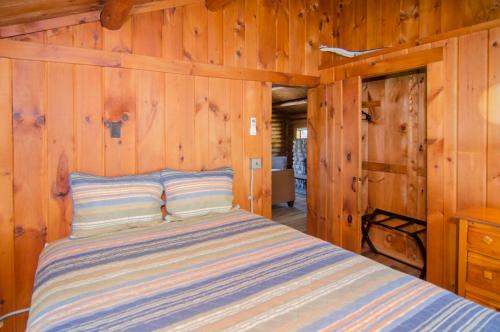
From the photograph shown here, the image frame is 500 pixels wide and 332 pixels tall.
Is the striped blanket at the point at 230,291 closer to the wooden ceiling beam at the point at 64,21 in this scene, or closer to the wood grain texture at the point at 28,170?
the wood grain texture at the point at 28,170

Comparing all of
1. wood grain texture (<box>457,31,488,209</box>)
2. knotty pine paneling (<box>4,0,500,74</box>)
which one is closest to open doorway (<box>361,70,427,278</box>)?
knotty pine paneling (<box>4,0,500,74</box>)

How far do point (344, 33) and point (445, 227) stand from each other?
7.09 ft

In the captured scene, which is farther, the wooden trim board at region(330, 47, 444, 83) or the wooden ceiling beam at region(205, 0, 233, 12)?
the wooden ceiling beam at region(205, 0, 233, 12)

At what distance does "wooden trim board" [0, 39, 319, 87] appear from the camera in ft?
5.92

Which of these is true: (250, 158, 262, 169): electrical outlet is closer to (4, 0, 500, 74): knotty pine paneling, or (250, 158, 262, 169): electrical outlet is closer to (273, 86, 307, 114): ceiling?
(4, 0, 500, 74): knotty pine paneling

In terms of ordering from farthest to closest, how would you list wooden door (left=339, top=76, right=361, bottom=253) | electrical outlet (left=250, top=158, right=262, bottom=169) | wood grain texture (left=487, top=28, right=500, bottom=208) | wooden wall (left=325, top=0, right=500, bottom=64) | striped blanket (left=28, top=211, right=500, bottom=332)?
wooden door (left=339, top=76, right=361, bottom=253), electrical outlet (left=250, top=158, right=262, bottom=169), wooden wall (left=325, top=0, right=500, bottom=64), wood grain texture (left=487, top=28, right=500, bottom=208), striped blanket (left=28, top=211, right=500, bottom=332)

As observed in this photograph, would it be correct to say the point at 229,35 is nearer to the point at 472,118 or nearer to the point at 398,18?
the point at 398,18

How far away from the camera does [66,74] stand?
1.94 m

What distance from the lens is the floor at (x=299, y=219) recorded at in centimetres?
295

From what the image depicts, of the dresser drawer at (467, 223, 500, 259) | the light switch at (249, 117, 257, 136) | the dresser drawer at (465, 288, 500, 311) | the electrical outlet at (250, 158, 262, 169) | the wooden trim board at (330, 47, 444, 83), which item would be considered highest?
the wooden trim board at (330, 47, 444, 83)

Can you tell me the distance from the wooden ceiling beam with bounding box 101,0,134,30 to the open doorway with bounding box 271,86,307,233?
1963mm

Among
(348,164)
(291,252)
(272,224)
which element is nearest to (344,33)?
(348,164)

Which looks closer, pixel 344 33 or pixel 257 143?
pixel 257 143

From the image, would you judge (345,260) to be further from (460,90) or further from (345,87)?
(345,87)
